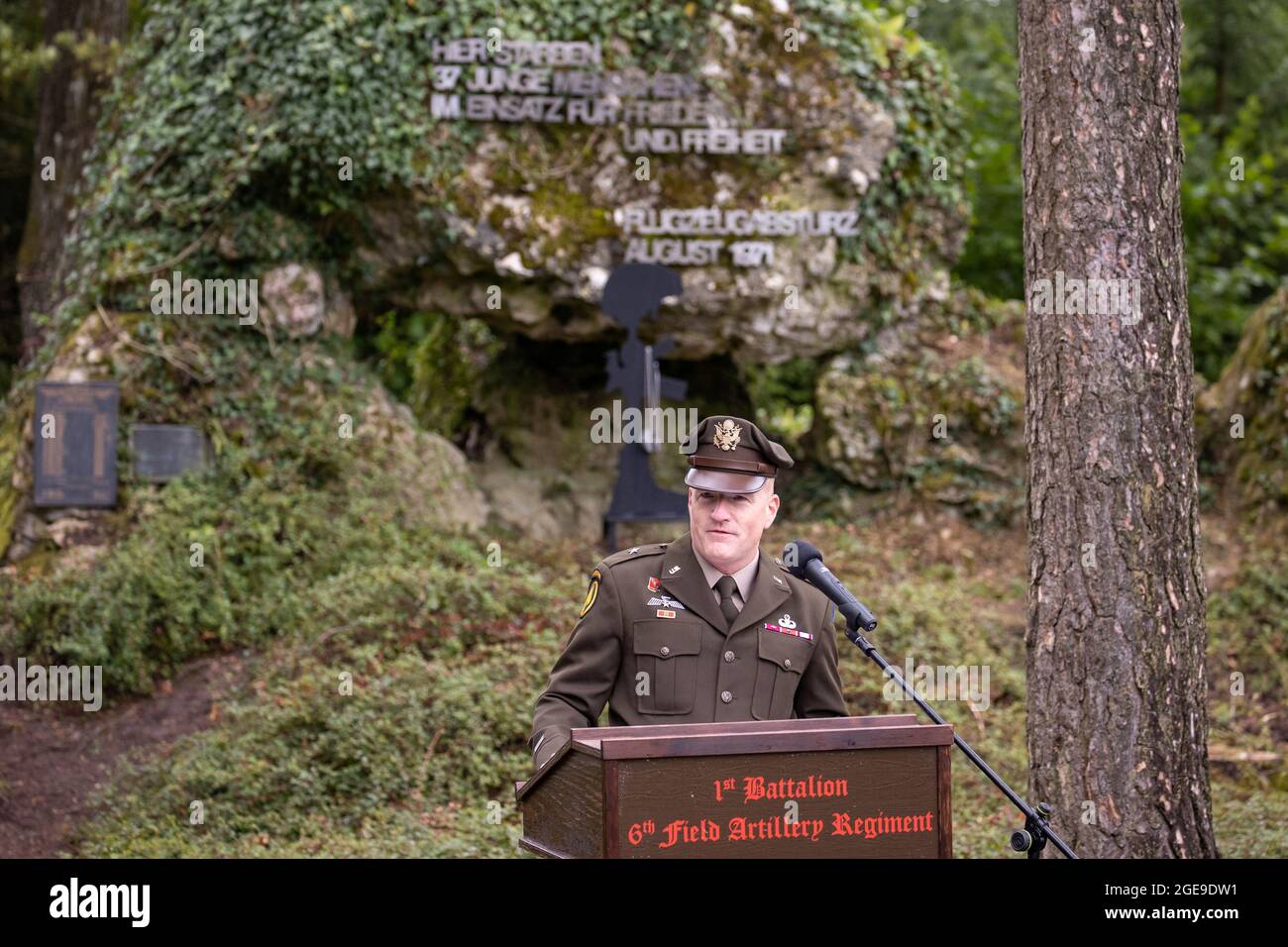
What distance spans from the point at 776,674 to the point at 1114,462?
1.89 metres

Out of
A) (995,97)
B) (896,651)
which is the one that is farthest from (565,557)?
(995,97)

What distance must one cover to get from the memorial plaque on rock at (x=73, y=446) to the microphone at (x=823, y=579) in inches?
304

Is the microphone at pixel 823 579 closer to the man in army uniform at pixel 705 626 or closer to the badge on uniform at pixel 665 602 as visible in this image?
the man in army uniform at pixel 705 626

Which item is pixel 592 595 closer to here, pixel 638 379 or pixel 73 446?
pixel 73 446

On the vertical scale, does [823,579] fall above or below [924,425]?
below

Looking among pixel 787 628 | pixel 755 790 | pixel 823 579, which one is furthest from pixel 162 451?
pixel 755 790

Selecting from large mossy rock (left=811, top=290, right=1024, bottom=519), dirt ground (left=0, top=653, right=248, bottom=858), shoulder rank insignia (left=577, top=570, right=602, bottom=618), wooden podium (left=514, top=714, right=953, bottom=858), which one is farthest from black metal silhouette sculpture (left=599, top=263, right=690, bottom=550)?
wooden podium (left=514, top=714, right=953, bottom=858)

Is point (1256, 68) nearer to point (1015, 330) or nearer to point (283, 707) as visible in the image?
point (1015, 330)

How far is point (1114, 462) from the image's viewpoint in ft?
16.7

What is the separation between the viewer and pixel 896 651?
9398mm

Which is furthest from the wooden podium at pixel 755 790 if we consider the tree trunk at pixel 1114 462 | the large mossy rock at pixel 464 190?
the large mossy rock at pixel 464 190

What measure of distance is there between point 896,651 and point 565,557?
2998 mm

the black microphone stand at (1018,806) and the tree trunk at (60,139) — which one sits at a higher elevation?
the tree trunk at (60,139)

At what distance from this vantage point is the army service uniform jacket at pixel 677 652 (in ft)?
12.9
